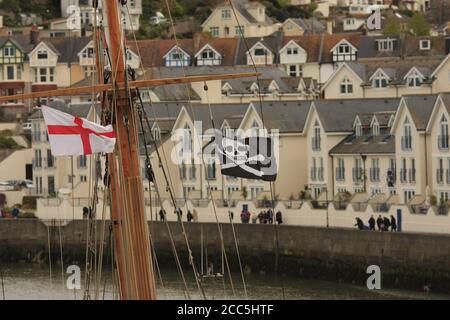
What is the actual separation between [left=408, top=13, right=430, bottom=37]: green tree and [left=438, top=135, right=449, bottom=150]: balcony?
72.0 m

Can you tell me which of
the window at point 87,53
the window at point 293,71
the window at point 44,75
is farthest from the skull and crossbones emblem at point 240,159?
the window at point 44,75

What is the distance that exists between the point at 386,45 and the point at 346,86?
21234mm

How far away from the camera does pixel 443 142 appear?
92.9m

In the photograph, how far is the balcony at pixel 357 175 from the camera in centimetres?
9881

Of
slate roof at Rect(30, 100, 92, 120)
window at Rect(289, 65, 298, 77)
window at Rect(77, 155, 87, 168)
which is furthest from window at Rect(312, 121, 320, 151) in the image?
window at Rect(289, 65, 298, 77)

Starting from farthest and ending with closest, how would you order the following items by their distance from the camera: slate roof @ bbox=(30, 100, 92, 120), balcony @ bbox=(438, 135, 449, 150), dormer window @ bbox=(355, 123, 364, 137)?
1. slate roof @ bbox=(30, 100, 92, 120)
2. dormer window @ bbox=(355, 123, 364, 137)
3. balcony @ bbox=(438, 135, 449, 150)

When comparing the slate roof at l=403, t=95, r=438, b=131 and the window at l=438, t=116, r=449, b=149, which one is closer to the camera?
the window at l=438, t=116, r=449, b=149

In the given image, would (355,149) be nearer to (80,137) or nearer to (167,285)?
(167,285)

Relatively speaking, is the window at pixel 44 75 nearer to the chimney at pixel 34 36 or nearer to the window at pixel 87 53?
the chimney at pixel 34 36

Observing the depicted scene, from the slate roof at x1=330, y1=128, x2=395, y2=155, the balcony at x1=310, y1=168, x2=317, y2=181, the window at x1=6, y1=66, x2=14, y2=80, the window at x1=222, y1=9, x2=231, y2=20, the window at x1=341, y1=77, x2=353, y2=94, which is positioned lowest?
the balcony at x1=310, y1=168, x2=317, y2=181

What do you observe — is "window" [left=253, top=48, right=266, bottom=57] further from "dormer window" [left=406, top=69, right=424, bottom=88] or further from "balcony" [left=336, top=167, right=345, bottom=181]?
"balcony" [left=336, top=167, right=345, bottom=181]

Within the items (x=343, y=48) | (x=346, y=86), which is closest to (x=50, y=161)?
(x=346, y=86)

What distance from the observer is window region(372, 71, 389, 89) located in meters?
123

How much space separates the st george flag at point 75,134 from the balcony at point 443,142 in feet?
180
